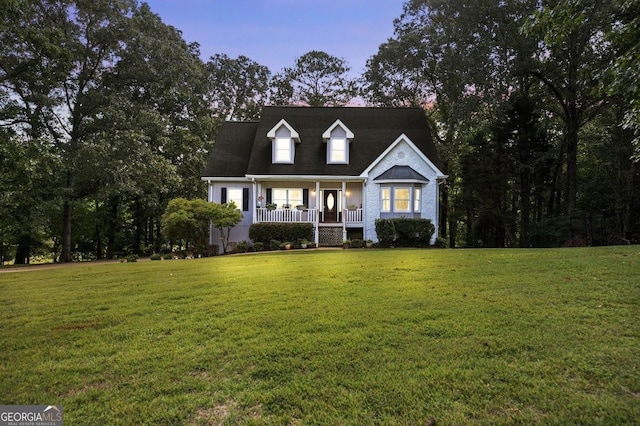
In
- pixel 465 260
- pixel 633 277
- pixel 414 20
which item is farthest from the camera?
pixel 414 20

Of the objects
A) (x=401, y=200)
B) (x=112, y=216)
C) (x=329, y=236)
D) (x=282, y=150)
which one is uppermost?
(x=282, y=150)

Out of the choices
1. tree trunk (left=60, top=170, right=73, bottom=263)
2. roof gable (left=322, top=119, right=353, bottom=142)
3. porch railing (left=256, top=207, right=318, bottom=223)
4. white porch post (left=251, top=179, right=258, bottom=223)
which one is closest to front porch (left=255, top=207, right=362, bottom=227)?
porch railing (left=256, top=207, right=318, bottom=223)

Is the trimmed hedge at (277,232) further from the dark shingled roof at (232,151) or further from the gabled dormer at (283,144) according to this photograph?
the gabled dormer at (283,144)

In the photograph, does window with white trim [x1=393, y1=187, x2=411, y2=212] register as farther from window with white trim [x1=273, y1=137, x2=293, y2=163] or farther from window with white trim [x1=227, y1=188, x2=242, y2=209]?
window with white trim [x1=227, y1=188, x2=242, y2=209]

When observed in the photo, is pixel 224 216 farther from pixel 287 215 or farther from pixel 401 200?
pixel 401 200

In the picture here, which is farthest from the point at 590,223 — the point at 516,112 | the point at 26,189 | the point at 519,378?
the point at 26,189

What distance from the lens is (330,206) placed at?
21.0 m

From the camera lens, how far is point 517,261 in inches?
365

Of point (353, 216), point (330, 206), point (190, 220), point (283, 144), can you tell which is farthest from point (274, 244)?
point (283, 144)

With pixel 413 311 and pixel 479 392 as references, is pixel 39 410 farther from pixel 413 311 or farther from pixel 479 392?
pixel 413 311

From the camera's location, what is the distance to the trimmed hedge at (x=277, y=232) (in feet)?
61.0

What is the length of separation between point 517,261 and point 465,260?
1313 mm

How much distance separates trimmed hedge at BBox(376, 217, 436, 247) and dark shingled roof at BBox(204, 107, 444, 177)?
13.1 feet

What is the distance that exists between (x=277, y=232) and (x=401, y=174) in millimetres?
7513
